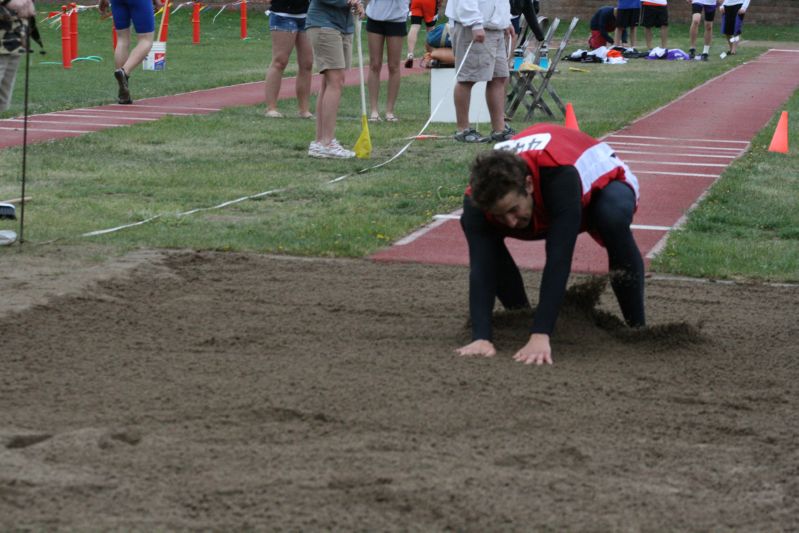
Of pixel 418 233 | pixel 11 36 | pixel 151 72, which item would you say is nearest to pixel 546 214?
pixel 418 233

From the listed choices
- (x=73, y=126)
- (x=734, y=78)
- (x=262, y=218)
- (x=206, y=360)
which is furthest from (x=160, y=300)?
(x=734, y=78)

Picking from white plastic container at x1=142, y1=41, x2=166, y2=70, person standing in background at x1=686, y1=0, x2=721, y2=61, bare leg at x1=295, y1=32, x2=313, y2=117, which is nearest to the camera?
A: bare leg at x1=295, y1=32, x2=313, y2=117

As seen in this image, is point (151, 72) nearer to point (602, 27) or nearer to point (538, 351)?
point (602, 27)

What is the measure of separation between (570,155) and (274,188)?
15.0 ft

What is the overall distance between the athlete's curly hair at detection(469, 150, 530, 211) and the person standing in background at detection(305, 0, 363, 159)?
19.1ft

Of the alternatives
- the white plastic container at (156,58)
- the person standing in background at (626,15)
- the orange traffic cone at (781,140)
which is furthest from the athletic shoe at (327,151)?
the person standing in background at (626,15)

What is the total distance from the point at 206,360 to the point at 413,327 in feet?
3.54

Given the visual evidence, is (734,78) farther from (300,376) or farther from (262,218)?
(300,376)

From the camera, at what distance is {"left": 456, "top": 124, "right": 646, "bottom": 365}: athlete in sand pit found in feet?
15.4

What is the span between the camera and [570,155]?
500cm

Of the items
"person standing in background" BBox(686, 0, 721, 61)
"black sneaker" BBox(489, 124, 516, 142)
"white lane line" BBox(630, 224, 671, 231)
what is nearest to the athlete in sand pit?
"white lane line" BBox(630, 224, 671, 231)

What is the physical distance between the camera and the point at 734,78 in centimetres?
2084

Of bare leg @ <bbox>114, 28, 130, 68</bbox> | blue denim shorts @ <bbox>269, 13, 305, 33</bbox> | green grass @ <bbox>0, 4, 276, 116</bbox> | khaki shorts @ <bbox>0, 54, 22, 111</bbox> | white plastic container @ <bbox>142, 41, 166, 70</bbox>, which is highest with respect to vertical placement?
blue denim shorts @ <bbox>269, 13, 305, 33</bbox>

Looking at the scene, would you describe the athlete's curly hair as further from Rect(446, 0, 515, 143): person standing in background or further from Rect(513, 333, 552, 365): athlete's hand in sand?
Rect(446, 0, 515, 143): person standing in background
